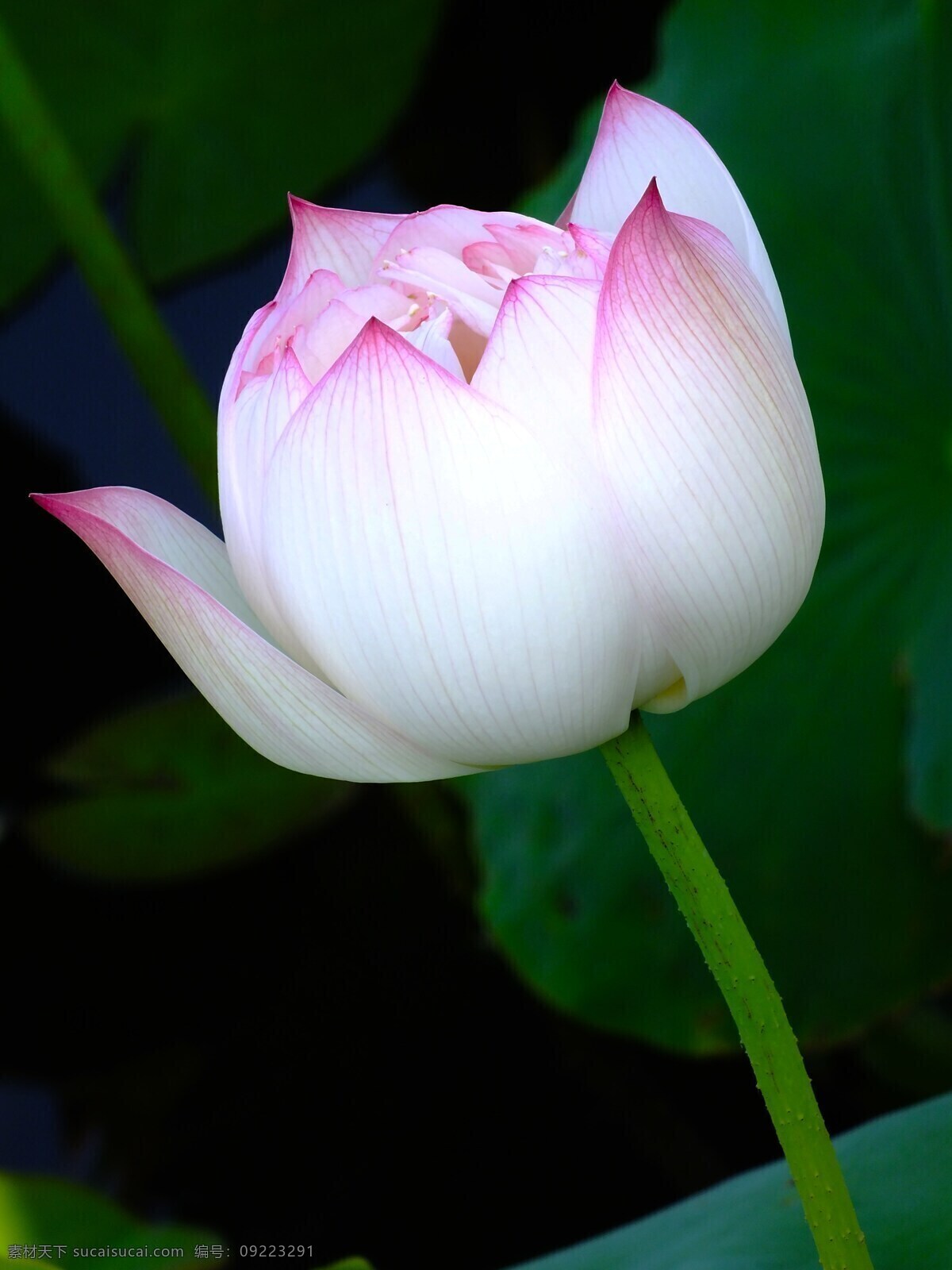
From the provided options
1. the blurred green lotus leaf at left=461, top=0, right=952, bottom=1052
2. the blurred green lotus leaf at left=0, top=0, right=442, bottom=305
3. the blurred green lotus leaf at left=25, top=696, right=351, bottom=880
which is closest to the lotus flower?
the blurred green lotus leaf at left=461, top=0, right=952, bottom=1052

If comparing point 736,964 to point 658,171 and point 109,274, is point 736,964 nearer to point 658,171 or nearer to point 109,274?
point 658,171

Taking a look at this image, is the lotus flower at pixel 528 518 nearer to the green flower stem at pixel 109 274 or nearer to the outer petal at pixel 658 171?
the outer petal at pixel 658 171

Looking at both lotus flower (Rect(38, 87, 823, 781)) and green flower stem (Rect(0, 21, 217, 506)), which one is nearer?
lotus flower (Rect(38, 87, 823, 781))

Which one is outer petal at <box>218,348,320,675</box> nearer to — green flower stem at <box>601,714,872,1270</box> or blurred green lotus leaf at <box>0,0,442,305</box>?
green flower stem at <box>601,714,872,1270</box>

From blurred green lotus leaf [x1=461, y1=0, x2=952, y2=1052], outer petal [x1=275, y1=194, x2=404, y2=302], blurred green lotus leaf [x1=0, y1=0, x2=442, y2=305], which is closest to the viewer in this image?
outer petal [x1=275, y1=194, x2=404, y2=302]

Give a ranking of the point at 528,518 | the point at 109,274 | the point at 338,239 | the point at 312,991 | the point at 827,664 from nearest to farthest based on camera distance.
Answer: the point at 528,518, the point at 338,239, the point at 827,664, the point at 109,274, the point at 312,991

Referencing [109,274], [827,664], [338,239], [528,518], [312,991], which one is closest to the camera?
[528,518]

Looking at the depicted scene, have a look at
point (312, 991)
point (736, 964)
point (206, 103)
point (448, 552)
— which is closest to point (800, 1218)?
point (736, 964)

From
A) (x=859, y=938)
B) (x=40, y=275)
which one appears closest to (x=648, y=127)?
(x=859, y=938)
